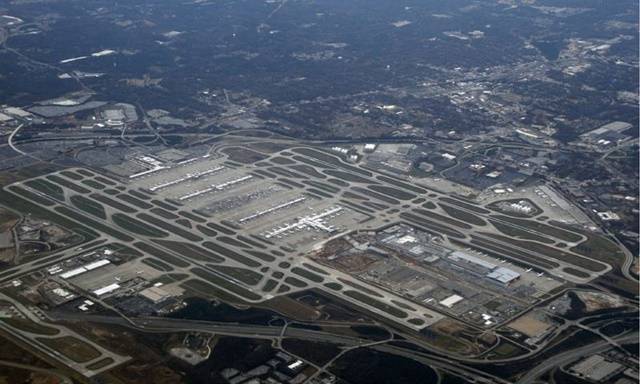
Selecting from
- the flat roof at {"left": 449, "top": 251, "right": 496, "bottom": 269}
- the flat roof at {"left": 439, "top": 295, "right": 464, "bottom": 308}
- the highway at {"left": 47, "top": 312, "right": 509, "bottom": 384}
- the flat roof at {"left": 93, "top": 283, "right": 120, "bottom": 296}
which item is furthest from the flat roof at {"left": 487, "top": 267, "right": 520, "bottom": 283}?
the flat roof at {"left": 93, "top": 283, "right": 120, "bottom": 296}

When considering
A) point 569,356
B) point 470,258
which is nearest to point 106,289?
point 470,258

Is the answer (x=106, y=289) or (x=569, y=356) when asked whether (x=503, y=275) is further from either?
(x=106, y=289)

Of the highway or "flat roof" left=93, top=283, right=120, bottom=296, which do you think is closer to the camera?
the highway

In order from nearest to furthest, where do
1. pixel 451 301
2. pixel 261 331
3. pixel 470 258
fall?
1. pixel 261 331
2. pixel 451 301
3. pixel 470 258

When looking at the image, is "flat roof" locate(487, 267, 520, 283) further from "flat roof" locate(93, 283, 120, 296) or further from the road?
"flat roof" locate(93, 283, 120, 296)

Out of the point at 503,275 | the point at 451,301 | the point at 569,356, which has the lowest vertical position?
the point at 503,275

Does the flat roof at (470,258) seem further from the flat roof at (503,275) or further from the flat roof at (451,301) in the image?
the flat roof at (451,301)

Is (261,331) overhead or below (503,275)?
overhead

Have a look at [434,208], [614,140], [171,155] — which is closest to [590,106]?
[614,140]

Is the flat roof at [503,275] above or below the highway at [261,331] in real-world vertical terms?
below

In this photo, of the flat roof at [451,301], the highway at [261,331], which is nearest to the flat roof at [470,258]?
the flat roof at [451,301]

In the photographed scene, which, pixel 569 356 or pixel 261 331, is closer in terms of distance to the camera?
pixel 569 356
